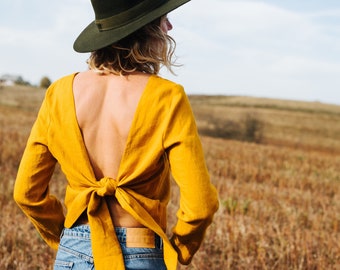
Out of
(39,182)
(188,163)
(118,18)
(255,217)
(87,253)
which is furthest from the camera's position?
(255,217)

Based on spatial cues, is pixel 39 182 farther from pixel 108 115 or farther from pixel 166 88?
pixel 166 88

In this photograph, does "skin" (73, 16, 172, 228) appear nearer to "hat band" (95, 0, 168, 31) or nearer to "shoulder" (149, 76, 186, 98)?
"shoulder" (149, 76, 186, 98)

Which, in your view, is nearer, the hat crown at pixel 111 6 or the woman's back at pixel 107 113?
the woman's back at pixel 107 113

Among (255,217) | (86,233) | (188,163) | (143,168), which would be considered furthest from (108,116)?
(255,217)

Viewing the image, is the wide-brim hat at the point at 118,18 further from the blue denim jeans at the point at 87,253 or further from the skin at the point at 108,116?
the blue denim jeans at the point at 87,253

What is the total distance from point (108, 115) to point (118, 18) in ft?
→ 1.43

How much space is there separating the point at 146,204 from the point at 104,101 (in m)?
0.43

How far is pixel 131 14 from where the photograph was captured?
7.63 feet

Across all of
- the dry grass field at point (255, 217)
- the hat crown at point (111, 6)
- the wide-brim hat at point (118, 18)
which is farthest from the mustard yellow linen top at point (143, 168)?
the dry grass field at point (255, 217)

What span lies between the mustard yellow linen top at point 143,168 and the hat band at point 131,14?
28cm

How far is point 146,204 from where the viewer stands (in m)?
2.23

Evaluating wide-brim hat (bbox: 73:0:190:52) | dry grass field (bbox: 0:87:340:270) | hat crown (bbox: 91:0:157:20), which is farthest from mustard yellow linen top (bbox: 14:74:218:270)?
dry grass field (bbox: 0:87:340:270)

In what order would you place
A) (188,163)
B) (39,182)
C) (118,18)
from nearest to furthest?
(188,163), (118,18), (39,182)

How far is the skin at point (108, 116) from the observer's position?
218 cm
